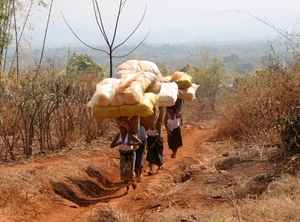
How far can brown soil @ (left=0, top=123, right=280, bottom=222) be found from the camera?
5.25 m

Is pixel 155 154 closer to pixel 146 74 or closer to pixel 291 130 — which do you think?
pixel 146 74

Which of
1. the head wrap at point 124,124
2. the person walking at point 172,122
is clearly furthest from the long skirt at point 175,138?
the head wrap at point 124,124

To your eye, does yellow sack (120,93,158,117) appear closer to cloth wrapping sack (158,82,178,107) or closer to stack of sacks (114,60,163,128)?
stack of sacks (114,60,163,128)

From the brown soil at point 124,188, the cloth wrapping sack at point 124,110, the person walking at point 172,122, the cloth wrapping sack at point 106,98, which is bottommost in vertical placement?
the brown soil at point 124,188

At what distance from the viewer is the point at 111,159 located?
941 cm

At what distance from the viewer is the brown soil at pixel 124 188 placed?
525 centimetres

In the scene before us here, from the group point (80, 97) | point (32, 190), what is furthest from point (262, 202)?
point (80, 97)

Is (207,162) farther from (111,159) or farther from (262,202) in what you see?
(262,202)

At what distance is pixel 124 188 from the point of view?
7.51m

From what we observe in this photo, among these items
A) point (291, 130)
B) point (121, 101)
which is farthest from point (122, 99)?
point (291, 130)

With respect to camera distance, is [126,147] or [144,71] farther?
[144,71]

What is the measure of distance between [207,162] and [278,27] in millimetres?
3530

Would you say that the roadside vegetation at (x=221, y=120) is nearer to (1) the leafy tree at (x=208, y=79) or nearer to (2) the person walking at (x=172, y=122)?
(2) the person walking at (x=172, y=122)

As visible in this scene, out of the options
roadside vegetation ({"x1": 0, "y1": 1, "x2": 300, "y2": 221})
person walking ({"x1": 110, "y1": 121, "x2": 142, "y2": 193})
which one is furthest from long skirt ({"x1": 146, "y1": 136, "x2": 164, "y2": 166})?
roadside vegetation ({"x1": 0, "y1": 1, "x2": 300, "y2": 221})
